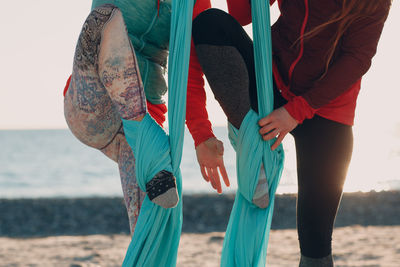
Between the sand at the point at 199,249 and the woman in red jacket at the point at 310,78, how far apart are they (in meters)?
2.56

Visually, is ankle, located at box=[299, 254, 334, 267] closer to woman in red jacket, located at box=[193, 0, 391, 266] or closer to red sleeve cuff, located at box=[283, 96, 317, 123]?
woman in red jacket, located at box=[193, 0, 391, 266]

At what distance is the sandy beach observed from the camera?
418cm

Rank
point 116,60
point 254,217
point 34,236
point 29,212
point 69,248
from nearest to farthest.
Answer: point 116,60, point 254,217, point 69,248, point 34,236, point 29,212

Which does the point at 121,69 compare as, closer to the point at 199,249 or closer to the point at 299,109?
the point at 299,109

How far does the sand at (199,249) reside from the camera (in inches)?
159

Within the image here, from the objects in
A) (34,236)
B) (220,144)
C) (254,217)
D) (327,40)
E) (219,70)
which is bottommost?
(34,236)

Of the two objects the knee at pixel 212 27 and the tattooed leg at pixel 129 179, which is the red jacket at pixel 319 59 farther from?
the tattooed leg at pixel 129 179

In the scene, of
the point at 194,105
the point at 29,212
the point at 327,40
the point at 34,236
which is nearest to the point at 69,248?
the point at 34,236

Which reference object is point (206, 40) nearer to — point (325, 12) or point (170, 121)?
point (170, 121)

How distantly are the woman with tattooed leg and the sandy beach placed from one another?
2.64 metres

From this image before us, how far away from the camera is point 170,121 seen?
4.37ft

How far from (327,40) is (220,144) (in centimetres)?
47

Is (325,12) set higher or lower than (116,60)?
higher

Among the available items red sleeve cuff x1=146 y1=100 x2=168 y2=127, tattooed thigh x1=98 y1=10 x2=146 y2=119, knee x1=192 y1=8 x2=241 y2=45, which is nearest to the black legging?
knee x1=192 y1=8 x2=241 y2=45
